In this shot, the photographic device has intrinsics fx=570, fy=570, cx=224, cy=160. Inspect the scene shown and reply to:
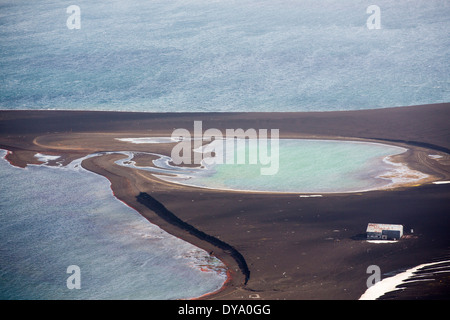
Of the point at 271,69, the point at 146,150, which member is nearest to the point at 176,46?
the point at 271,69

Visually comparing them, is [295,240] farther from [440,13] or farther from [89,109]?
[440,13]

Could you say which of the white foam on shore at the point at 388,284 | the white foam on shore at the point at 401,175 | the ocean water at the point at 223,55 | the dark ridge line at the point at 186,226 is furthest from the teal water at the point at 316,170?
the ocean water at the point at 223,55

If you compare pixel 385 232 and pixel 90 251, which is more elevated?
pixel 385 232

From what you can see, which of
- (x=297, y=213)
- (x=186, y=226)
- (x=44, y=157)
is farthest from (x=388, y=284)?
(x=44, y=157)

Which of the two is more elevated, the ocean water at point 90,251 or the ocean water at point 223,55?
the ocean water at point 223,55

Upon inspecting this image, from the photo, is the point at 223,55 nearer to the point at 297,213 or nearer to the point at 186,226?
the point at 297,213

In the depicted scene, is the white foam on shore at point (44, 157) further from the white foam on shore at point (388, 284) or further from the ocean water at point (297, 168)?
the white foam on shore at point (388, 284)
